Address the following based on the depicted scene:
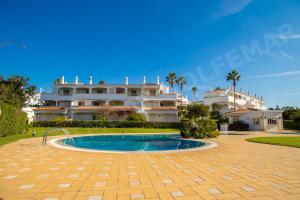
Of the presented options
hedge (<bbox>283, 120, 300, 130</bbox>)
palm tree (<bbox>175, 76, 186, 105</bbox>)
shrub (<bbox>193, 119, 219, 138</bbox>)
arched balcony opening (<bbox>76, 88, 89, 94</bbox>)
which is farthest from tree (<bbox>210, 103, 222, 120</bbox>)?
arched balcony opening (<bbox>76, 88, 89, 94</bbox>)

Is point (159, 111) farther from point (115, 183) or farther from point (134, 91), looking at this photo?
point (115, 183)

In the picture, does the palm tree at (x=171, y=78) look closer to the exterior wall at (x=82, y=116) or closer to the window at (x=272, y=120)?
the exterior wall at (x=82, y=116)

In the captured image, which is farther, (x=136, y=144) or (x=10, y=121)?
(x=10, y=121)

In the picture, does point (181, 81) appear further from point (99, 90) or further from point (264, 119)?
point (264, 119)

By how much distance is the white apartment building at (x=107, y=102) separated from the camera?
46156mm

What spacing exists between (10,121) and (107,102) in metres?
28.1

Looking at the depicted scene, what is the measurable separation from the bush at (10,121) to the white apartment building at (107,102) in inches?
770

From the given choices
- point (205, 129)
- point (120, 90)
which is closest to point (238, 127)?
point (205, 129)

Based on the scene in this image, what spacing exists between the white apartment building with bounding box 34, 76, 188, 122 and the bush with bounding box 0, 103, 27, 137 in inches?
770

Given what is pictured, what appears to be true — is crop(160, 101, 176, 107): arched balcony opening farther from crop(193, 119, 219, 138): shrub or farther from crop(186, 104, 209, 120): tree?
crop(193, 119, 219, 138): shrub

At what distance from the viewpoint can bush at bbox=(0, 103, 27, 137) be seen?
2083 cm

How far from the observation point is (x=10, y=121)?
22.6 m

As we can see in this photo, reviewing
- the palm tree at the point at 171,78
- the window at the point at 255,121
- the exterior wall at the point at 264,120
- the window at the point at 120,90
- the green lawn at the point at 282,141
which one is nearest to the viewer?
the green lawn at the point at 282,141

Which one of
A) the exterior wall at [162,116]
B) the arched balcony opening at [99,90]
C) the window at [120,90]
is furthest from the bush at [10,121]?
the window at [120,90]
